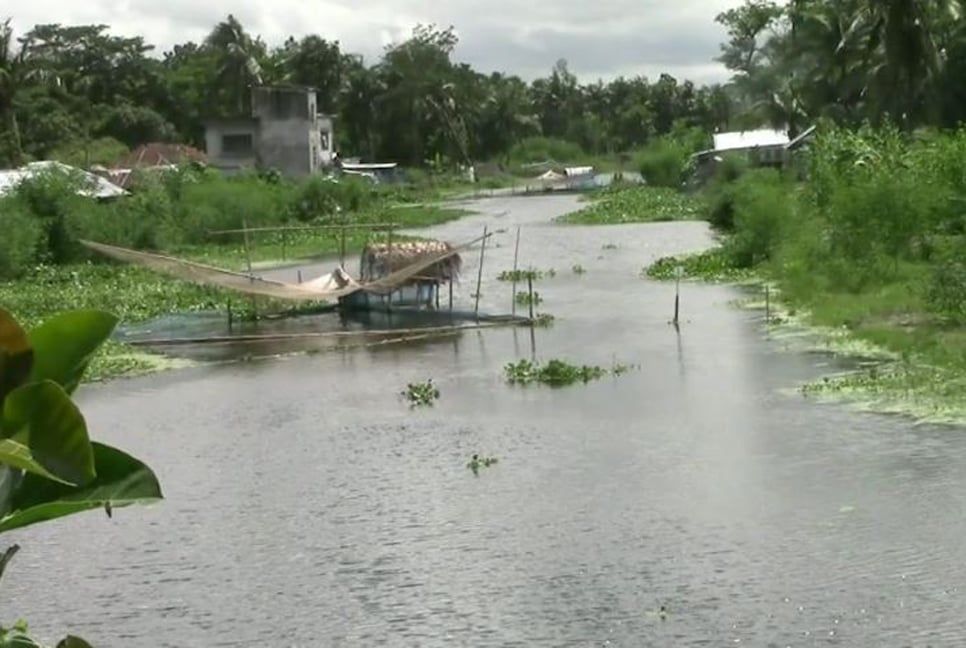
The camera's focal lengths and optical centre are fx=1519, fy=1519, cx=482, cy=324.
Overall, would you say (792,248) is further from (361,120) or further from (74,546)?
(361,120)

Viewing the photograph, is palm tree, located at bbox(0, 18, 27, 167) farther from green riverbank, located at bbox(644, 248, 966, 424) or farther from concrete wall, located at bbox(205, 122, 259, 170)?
green riverbank, located at bbox(644, 248, 966, 424)

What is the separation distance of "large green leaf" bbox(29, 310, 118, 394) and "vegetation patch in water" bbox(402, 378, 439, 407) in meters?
13.1

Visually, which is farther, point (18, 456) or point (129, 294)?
point (129, 294)

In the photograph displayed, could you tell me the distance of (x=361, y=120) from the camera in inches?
2842

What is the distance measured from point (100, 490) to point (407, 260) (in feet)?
67.2

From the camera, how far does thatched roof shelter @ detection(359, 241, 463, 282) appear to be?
22.0m

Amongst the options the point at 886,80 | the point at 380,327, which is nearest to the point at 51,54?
the point at 886,80

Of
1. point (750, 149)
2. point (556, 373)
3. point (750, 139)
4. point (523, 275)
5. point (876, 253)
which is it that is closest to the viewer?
point (556, 373)

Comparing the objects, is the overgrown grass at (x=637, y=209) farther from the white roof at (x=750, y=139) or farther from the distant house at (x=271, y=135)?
the distant house at (x=271, y=135)

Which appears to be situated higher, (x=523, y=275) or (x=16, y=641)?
(x=16, y=641)

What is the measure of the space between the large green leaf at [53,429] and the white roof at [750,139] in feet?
169

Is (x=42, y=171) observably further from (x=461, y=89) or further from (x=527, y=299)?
(x=461, y=89)

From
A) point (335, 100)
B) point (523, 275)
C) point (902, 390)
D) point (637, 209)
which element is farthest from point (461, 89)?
point (902, 390)

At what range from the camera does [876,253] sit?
20.8 m
